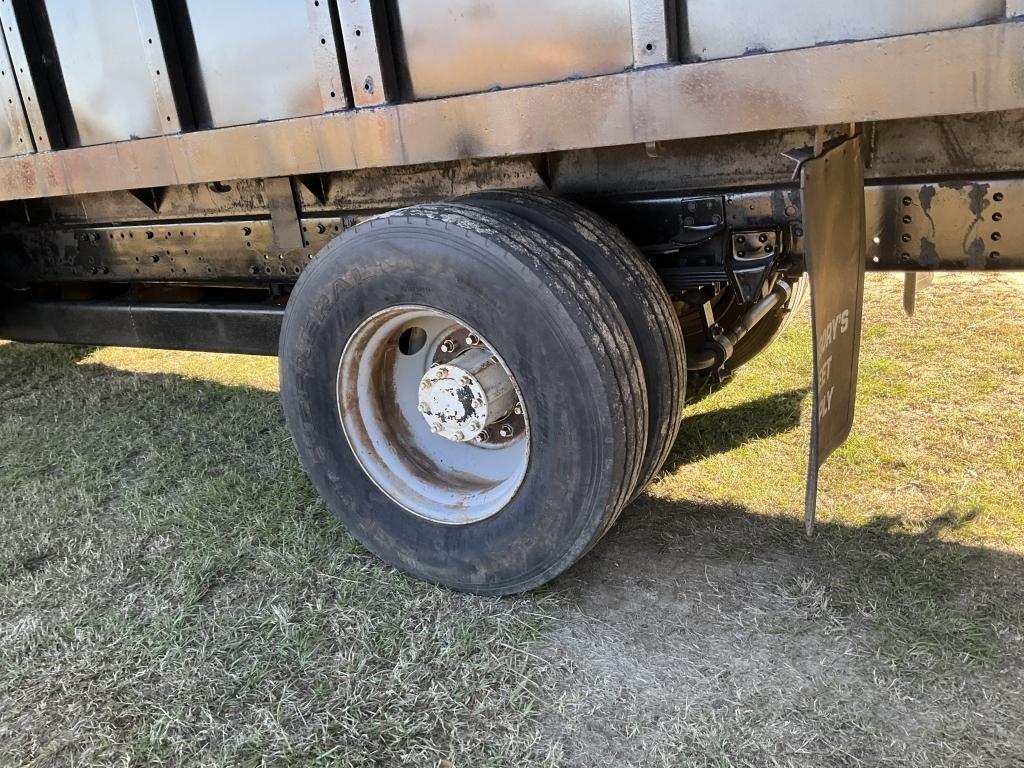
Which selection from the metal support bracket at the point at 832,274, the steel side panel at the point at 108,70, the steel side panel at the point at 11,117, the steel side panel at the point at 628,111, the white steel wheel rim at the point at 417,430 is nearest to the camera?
the steel side panel at the point at 628,111

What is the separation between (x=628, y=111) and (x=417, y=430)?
1399mm

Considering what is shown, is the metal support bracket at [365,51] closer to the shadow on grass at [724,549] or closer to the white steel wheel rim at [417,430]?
the white steel wheel rim at [417,430]

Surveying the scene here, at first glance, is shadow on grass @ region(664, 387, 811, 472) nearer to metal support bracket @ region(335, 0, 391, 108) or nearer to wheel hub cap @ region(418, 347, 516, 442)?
wheel hub cap @ region(418, 347, 516, 442)

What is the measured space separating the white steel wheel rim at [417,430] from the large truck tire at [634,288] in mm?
453

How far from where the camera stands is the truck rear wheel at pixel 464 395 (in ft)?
7.75

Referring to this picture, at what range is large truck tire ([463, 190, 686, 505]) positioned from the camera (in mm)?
2471

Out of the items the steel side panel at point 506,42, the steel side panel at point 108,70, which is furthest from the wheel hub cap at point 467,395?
the steel side panel at point 108,70

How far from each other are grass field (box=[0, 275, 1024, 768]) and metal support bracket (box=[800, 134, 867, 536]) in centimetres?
52

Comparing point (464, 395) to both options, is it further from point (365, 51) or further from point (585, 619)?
point (365, 51)

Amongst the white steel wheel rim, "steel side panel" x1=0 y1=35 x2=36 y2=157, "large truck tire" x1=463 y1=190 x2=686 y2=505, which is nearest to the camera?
"large truck tire" x1=463 y1=190 x2=686 y2=505

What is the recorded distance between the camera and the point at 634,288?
2486 millimetres

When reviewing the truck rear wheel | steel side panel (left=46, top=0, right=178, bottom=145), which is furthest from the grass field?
steel side panel (left=46, top=0, right=178, bottom=145)

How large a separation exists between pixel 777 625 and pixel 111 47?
3.05 meters

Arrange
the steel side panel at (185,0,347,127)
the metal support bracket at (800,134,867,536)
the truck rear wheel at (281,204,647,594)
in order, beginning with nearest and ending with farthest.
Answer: the metal support bracket at (800,134,867,536)
the truck rear wheel at (281,204,647,594)
the steel side panel at (185,0,347,127)
